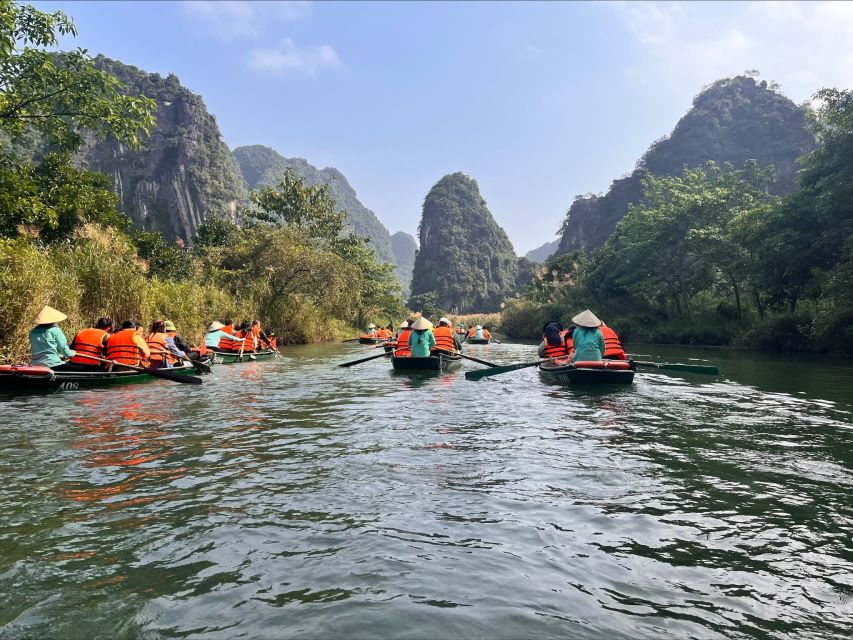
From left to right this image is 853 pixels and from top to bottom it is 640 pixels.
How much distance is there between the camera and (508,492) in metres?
4.49

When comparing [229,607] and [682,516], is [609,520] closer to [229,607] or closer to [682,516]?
[682,516]

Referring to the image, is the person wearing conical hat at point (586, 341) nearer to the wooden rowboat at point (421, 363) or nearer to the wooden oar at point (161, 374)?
the wooden rowboat at point (421, 363)

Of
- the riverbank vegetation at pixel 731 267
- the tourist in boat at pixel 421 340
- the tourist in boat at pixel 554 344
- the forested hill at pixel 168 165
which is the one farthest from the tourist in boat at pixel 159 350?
the forested hill at pixel 168 165

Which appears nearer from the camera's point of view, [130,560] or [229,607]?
[229,607]

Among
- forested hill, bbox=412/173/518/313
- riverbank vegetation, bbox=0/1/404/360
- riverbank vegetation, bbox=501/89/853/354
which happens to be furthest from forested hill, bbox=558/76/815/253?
riverbank vegetation, bbox=0/1/404/360

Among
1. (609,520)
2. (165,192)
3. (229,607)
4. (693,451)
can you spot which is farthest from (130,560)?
(165,192)

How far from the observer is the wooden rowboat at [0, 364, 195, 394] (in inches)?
368

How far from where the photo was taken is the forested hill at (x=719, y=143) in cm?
7338

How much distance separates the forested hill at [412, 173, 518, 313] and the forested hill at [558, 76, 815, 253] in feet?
51.2

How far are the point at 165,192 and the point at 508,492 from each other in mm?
83777

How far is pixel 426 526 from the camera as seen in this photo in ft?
12.3

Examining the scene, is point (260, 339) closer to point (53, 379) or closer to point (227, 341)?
point (227, 341)

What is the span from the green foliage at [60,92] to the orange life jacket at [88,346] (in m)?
3.98

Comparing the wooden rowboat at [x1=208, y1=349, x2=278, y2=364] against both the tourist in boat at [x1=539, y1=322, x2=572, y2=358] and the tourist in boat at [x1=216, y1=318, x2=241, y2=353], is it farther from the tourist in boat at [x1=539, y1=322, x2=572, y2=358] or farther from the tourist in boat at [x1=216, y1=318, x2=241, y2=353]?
the tourist in boat at [x1=539, y1=322, x2=572, y2=358]
